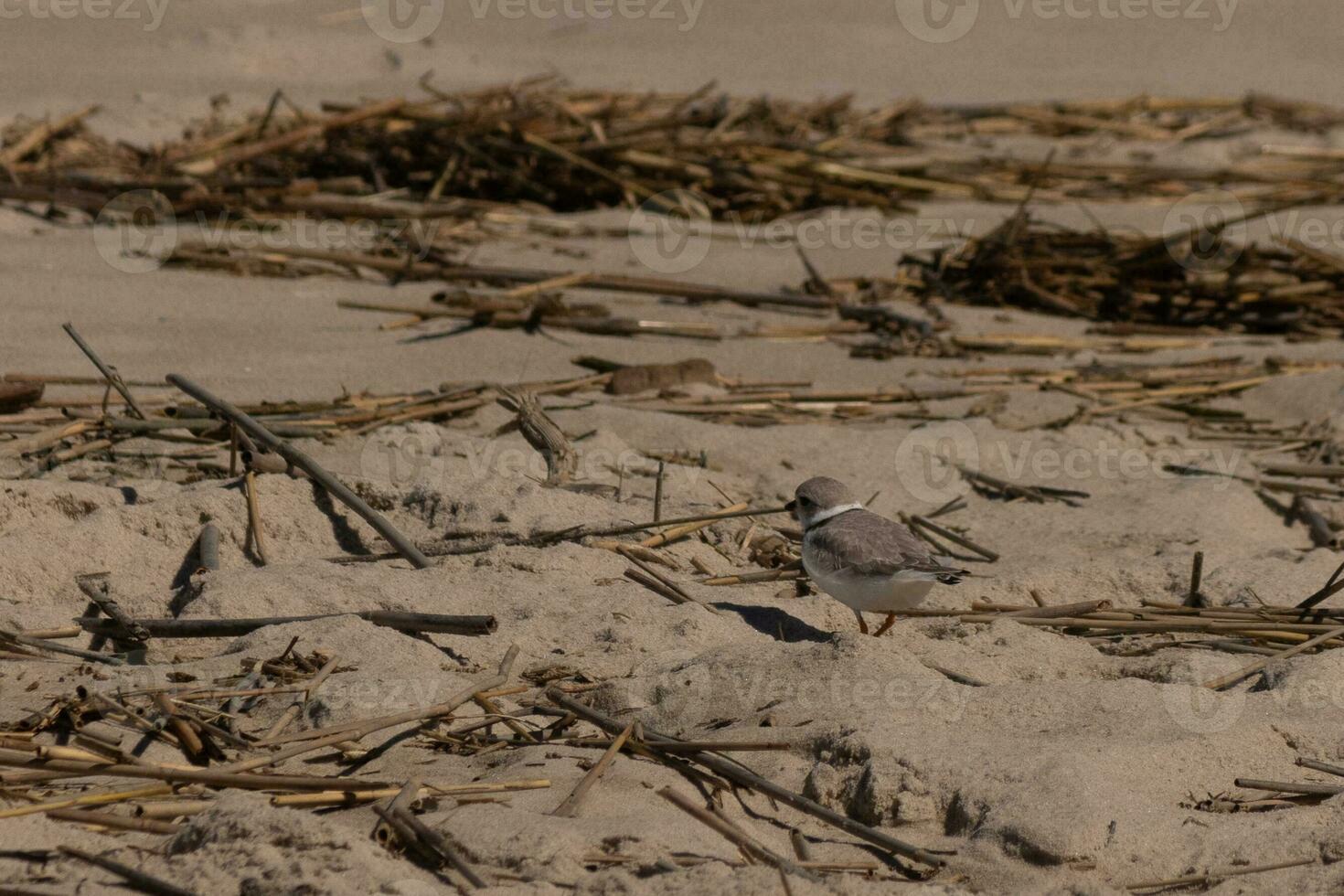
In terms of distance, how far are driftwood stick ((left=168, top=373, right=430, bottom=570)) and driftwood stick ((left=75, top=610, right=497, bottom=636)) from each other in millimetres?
411

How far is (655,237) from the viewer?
802cm

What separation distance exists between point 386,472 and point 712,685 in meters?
1.57

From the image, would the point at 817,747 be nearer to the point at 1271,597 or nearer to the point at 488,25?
the point at 1271,597

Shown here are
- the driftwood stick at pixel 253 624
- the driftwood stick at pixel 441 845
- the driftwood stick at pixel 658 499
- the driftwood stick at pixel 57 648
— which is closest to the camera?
the driftwood stick at pixel 441 845

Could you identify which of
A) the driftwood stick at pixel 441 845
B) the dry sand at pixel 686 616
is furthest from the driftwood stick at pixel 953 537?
the driftwood stick at pixel 441 845

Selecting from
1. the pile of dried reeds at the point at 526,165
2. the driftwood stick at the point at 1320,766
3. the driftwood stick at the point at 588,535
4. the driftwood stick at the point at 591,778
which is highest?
the pile of dried reeds at the point at 526,165

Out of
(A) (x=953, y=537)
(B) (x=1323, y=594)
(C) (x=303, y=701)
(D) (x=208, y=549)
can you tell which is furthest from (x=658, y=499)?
(B) (x=1323, y=594)

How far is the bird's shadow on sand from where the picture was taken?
378 cm

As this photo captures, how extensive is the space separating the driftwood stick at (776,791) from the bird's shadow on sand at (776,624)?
0.76 metres

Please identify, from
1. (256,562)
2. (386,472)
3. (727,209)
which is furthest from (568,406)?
(727,209)

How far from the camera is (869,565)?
363 centimetres

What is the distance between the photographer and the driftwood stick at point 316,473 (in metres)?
3.85

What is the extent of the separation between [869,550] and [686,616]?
19.4 inches

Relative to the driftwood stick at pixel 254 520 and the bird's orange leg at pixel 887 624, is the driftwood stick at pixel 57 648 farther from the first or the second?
the bird's orange leg at pixel 887 624
